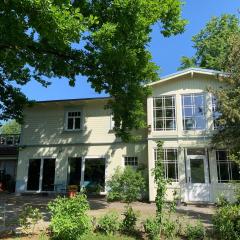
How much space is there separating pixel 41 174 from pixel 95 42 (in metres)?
14.4

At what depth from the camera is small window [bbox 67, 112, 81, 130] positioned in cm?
2431

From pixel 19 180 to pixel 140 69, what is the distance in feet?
45.0

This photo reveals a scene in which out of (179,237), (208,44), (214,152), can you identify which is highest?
(208,44)

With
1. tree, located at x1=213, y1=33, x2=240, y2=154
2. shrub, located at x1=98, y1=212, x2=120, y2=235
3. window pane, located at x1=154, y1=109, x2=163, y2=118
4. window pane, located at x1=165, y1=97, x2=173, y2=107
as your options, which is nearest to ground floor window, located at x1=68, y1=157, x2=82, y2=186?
window pane, located at x1=154, y1=109, x2=163, y2=118

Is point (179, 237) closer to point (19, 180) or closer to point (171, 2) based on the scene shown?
point (171, 2)

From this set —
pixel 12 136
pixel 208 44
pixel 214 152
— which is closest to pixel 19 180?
pixel 12 136

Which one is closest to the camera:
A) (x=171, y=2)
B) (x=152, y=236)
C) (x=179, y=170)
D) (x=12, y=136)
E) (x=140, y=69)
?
(x=152, y=236)

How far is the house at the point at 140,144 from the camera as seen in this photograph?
1997 centimetres

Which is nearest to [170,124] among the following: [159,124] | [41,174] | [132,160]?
[159,124]

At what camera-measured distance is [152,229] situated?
9.66m

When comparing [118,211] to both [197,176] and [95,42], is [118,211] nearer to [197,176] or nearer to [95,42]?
[197,176]

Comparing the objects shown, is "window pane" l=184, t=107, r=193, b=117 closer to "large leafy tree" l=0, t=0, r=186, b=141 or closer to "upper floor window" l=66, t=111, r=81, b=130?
"large leafy tree" l=0, t=0, r=186, b=141

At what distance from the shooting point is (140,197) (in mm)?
21172

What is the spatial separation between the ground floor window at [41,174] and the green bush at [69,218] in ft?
Answer: 49.3
